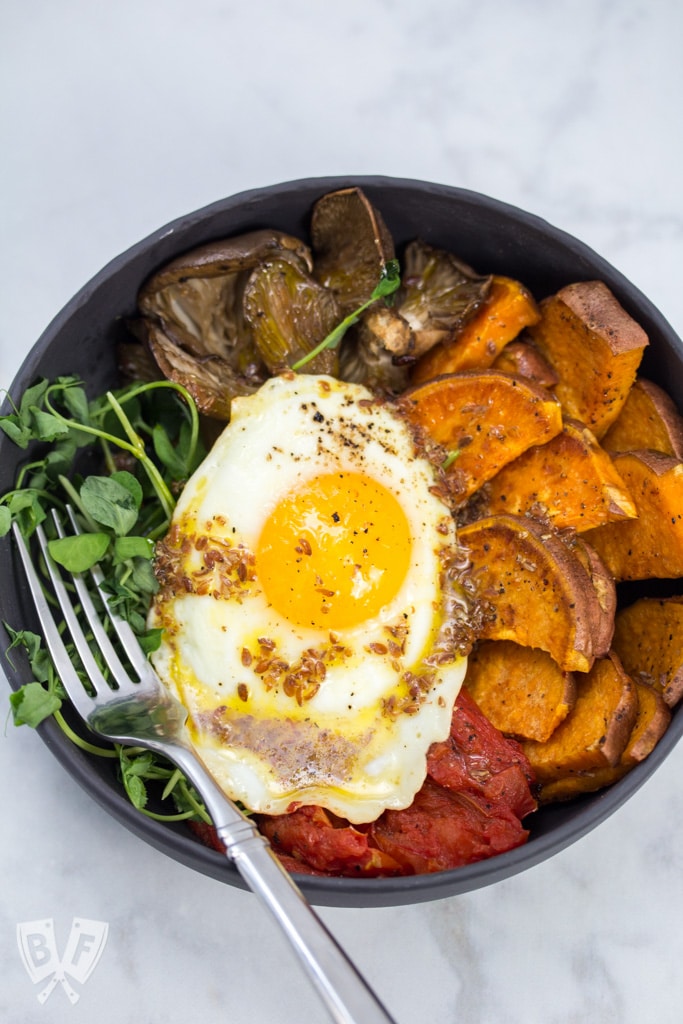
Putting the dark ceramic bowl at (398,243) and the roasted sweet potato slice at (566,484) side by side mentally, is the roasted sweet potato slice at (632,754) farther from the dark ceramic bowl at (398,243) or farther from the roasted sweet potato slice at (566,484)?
the roasted sweet potato slice at (566,484)

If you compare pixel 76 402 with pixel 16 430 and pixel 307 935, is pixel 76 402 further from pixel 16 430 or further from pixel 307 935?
pixel 307 935

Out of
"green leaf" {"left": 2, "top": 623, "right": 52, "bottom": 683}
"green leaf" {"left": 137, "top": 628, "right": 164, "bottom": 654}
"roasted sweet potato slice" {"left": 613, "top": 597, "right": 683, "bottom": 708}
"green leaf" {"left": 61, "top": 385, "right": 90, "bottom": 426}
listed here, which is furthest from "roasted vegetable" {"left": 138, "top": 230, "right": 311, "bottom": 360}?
"roasted sweet potato slice" {"left": 613, "top": 597, "right": 683, "bottom": 708}

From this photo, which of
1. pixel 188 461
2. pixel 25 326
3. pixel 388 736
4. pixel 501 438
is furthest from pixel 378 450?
pixel 25 326

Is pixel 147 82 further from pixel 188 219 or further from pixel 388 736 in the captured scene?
pixel 388 736
